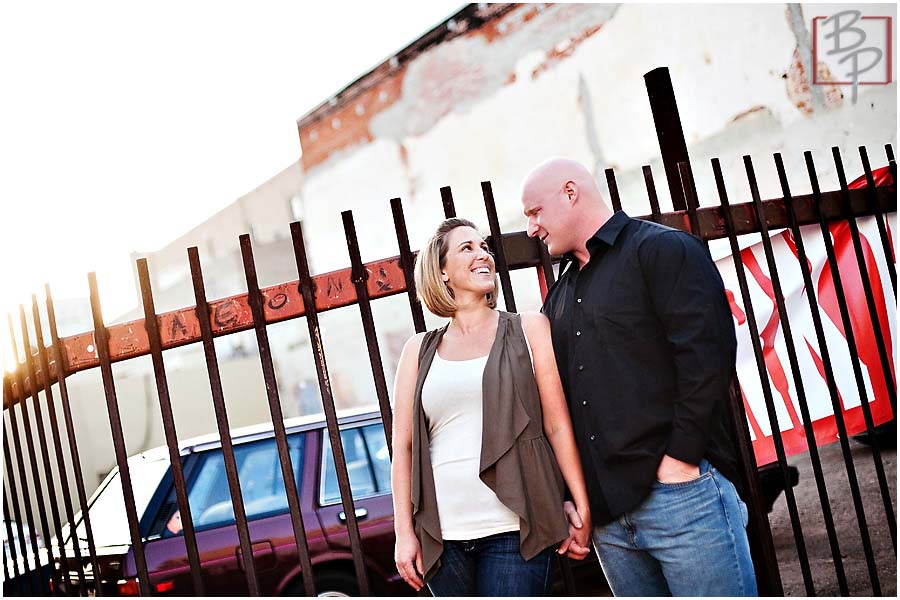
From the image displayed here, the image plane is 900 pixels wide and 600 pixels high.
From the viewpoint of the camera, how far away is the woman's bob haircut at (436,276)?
7.51 feet

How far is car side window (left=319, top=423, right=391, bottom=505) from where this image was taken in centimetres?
466

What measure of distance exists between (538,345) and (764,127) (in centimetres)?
612

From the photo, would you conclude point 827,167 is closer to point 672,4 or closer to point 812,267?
point 672,4

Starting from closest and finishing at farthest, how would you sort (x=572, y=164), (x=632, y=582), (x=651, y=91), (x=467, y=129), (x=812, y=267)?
1. (x=632, y=582)
2. (x=572, y=164)
3. (x=651, y=91)
4. (x=812, y=267)
5. (x=467, y=129)

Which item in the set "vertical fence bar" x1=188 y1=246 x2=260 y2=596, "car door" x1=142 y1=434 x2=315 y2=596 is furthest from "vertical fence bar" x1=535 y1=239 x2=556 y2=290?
"car door" x1=142 y1=434 x2=315 y2=596

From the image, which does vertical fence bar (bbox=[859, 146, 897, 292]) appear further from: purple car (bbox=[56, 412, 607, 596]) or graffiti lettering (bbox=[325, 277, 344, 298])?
purple car (bbox=[56, 412, 607, 596])

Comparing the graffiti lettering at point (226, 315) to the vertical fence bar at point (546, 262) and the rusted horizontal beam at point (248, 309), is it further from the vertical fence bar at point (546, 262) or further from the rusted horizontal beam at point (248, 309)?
the vertical fence bar at point (546, 262)

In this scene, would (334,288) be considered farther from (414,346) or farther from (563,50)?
(563,50)

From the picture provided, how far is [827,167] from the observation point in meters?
6.93

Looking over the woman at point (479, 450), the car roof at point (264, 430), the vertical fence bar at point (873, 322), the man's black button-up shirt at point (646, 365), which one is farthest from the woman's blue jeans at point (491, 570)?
the car roof at point (264, 430)

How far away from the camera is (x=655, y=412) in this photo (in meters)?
2.05

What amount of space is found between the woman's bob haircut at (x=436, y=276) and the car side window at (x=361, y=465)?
8.53 feet

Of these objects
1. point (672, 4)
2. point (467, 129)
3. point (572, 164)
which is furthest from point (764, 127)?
point (572, 164)

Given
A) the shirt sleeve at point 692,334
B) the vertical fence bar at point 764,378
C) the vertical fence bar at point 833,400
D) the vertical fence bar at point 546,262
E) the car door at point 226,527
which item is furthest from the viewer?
the car door at point 226,527
